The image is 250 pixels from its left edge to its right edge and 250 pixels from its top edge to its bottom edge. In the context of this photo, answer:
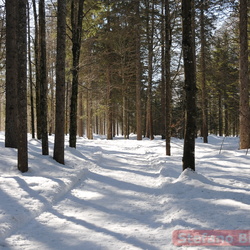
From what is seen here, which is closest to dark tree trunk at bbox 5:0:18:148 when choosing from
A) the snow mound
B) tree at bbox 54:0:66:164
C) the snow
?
the snow

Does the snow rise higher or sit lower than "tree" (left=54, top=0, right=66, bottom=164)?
lower

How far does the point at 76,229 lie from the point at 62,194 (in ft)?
6.46

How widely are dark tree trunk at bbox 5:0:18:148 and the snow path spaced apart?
14.6 feet

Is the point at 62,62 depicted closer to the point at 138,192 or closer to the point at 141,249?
the point at 138,192

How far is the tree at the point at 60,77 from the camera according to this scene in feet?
27.6

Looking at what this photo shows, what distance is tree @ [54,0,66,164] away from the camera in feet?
27.6

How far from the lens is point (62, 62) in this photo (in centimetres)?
853

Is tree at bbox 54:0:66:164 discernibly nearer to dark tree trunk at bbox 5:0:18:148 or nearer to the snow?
the snow

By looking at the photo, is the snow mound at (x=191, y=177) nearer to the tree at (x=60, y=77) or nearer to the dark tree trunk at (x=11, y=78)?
the tree at (x=60, y=77)

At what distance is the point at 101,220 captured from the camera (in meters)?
4.21

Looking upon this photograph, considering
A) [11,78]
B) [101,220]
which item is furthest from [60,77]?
[101,220]

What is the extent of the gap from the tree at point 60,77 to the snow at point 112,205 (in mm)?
1008

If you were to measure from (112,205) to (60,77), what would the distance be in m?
5.44

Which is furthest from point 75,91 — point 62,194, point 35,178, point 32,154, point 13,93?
point 62,194
